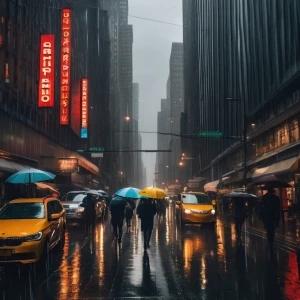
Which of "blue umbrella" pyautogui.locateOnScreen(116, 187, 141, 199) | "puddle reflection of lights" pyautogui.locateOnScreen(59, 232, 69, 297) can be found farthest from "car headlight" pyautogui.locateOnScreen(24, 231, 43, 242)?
"blue umbrella" pyautogui.locateOnScreen(116, 187, 141, 199)

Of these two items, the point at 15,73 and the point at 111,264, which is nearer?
the point at 111,264

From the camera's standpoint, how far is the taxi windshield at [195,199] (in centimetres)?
2184

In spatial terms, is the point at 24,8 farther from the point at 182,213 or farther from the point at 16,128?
the point at 182,213

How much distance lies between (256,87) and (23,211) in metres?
30.7

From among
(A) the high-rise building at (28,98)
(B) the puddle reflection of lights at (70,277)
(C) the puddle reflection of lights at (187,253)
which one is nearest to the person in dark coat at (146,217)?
(C) the puddle reflection of lights at (187,253)

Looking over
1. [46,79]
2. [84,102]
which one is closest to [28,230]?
[46,79]

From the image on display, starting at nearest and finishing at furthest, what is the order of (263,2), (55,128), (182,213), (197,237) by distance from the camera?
(197,237)
(182,213)
(263,2)
(55,128)

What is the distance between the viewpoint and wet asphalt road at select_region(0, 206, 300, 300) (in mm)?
7496

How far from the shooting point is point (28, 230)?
9703mm

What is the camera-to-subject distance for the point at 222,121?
58.0 meters

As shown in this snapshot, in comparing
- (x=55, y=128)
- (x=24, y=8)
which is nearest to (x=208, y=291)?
(x=24, y=8)

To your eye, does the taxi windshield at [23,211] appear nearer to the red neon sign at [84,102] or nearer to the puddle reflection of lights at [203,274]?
the puddle reflection of lights at [203,274]

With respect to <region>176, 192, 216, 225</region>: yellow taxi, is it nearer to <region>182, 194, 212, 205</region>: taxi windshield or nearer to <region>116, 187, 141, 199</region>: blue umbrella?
<region>182, 194, 212, 205</region>: taxi windshield

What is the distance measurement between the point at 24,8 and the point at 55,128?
551 inches
